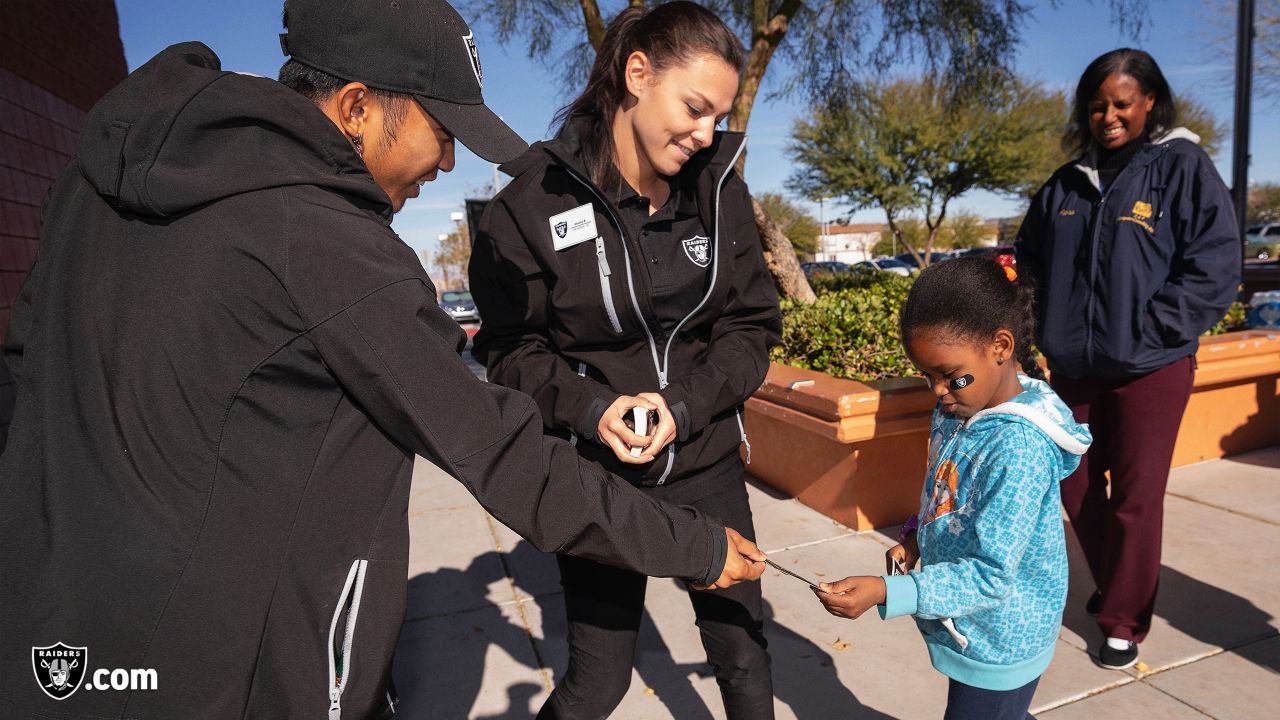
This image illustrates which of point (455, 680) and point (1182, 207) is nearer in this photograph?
point (1182, 207)

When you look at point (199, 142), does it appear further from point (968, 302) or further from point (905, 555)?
point (905, 555)

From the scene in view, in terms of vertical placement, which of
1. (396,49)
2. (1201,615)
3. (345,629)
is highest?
(396,49)

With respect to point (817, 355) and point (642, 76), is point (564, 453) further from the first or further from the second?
point (817, 355)

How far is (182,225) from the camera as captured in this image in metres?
1.05

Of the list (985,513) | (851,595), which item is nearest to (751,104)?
(985,513)

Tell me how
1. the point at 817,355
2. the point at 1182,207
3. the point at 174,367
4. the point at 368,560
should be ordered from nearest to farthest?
1. the point at 174,367
2. the point at 368,560
3. the point at 1182,207
4. the point at 817,355

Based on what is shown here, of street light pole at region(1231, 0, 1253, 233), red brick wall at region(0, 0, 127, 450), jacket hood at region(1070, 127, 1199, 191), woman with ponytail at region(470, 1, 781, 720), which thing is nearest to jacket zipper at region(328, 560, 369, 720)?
woman with ponytail at region(470, 1, 781, 720)

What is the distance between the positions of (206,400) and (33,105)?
5.31m

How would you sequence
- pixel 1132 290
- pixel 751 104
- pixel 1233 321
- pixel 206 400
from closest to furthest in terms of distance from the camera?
1. pixel 206 400
2. pixel 1132 290
3. pixel 1233 321
4. pixel 751 104

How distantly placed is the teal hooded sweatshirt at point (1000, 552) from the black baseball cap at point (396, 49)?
123 cm

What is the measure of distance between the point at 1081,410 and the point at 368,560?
8.44 ft

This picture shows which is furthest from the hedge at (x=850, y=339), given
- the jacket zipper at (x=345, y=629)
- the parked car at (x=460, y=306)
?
the parked car at (x=460, y=306)

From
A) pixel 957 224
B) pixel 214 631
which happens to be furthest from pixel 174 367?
pixel 957 224

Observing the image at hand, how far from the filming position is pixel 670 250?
1.98 m
